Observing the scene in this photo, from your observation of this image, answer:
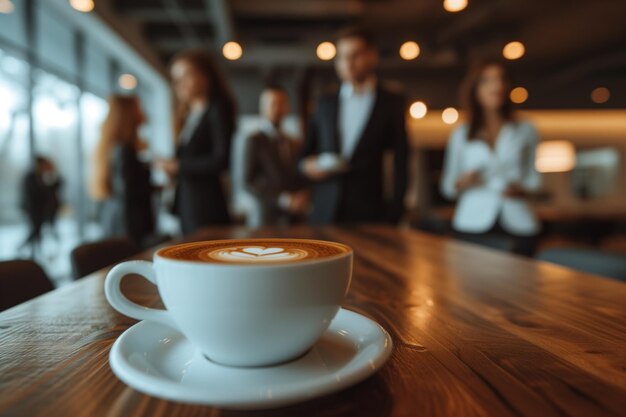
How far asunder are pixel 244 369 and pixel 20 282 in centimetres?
63

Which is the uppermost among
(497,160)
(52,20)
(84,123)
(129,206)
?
(52,20)

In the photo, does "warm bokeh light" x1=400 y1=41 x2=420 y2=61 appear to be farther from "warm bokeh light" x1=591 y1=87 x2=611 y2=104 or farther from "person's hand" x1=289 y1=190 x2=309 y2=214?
"warm bokeh light" x1=591 y1=87 x2=611 y2=104

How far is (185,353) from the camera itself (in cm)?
35

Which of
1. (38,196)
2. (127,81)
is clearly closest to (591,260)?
(38,196)

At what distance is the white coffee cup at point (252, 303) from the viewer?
296 mm

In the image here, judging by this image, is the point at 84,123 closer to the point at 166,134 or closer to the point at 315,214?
the point at 166,134

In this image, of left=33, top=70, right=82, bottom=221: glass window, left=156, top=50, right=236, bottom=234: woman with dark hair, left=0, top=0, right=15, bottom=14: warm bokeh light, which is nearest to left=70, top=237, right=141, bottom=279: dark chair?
left=156, top=50, right=236, bottom=234: woman with dark hair

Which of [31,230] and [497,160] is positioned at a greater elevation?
[497,160]

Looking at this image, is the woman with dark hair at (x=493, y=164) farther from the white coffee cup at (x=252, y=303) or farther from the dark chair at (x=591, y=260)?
the white coffee cup at (x=252, y=303)

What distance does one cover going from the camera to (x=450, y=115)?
6.88 meters

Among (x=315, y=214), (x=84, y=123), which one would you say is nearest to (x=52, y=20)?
(x=84, y=123)

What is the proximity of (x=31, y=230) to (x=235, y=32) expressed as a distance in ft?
10.8

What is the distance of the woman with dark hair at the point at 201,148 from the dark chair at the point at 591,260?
1.39 m

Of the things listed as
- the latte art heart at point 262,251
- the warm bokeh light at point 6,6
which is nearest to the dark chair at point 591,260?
the latte art heart at point 262,251
